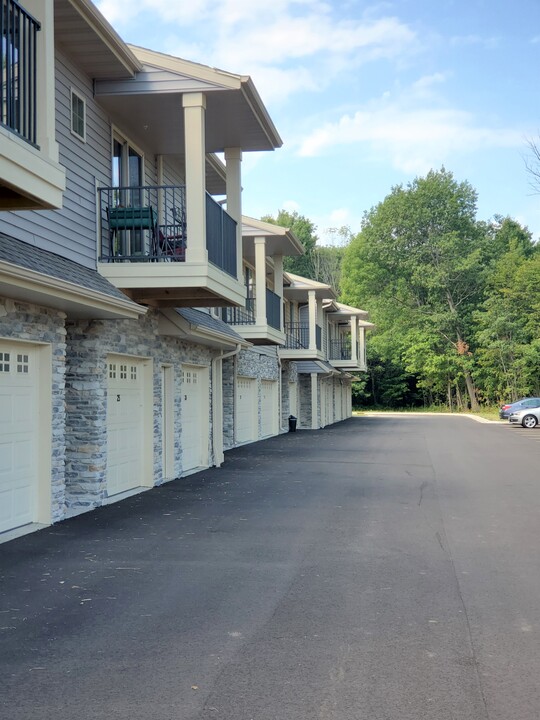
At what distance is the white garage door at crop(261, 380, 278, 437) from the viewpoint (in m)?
27.9

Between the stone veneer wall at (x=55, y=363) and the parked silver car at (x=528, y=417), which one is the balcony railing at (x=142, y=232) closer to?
the stone veneer wall at (x=55, y=363)

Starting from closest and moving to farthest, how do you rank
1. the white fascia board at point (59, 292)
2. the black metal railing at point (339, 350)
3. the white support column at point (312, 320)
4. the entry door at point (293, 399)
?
1. the white fascia board at point (59, 292)
2. the white support column at point (312, 320)
3. the entry door at point (293, 399)
4. the black metal railing at point (339, 350)

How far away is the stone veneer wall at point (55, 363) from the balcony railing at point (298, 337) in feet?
68.5

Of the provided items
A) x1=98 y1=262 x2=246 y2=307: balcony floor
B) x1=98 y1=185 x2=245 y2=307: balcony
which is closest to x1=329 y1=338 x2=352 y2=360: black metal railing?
x1=98 y1=185 x2=245 y2=307: balcony

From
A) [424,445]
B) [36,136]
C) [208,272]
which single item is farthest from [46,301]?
[424,445]

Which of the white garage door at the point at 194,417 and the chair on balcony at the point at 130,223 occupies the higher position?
the chair on balcony at the point at 130,223

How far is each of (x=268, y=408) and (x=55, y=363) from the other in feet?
63.0

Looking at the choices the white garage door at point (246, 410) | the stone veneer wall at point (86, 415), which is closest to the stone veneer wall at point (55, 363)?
the stone veneer wall at point (86, 415)

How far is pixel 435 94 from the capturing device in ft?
61.5

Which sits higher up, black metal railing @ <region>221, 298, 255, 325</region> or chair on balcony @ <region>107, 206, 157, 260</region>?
chair on balcony @ <region>107, 206, 157, 260</region>

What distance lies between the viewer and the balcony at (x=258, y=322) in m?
21.4

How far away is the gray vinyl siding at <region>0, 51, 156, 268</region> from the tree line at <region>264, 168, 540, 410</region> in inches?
1865

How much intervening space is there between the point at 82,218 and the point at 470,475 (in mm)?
9548

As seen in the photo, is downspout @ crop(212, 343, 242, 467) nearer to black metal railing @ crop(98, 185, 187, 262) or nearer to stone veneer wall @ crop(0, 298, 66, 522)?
black metal railing @ crop(98, 185, 187, 262)
